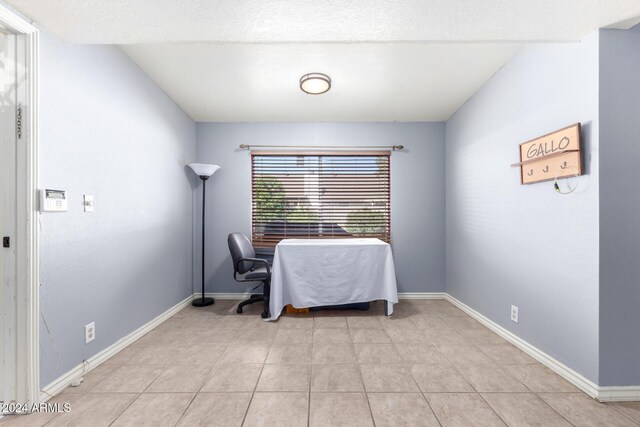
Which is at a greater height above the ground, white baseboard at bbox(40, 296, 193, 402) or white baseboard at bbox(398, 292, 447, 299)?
white baseboard at bbox(40, 296, 193, 402)

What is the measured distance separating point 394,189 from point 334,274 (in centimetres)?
150

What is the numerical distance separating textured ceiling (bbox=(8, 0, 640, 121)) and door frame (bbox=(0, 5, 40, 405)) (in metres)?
0.31

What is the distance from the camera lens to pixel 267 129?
11.9 feet

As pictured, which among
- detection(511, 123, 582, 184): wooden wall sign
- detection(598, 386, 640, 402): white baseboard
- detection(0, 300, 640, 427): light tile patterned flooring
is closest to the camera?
detection(0, 300, 640, 427): light tile patterned flooring

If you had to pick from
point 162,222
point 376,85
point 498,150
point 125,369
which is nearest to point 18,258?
point 125,369

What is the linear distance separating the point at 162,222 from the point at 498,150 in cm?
340

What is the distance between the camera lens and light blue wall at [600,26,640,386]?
61.1 inches

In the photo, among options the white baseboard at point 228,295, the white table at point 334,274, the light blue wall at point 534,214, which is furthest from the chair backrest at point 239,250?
the light blue wall at point 534,214

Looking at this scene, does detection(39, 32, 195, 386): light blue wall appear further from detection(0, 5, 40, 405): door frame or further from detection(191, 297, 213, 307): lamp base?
detection(191, 297, 213, 307): lamp base

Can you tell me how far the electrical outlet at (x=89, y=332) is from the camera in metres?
1.83

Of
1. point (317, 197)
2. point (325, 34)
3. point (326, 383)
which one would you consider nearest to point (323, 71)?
point (325, 34)

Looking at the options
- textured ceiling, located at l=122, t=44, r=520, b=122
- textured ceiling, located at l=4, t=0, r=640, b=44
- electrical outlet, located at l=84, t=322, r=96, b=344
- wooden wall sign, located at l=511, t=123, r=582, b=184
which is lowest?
electrical outlet, located at l=84, t=322, r=96, b=344

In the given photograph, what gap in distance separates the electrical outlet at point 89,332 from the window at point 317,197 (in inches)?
75.4

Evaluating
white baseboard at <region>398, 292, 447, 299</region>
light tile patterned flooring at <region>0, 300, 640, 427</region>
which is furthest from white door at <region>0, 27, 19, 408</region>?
white baseboard at <region>398, 292, 447, 299</region>
